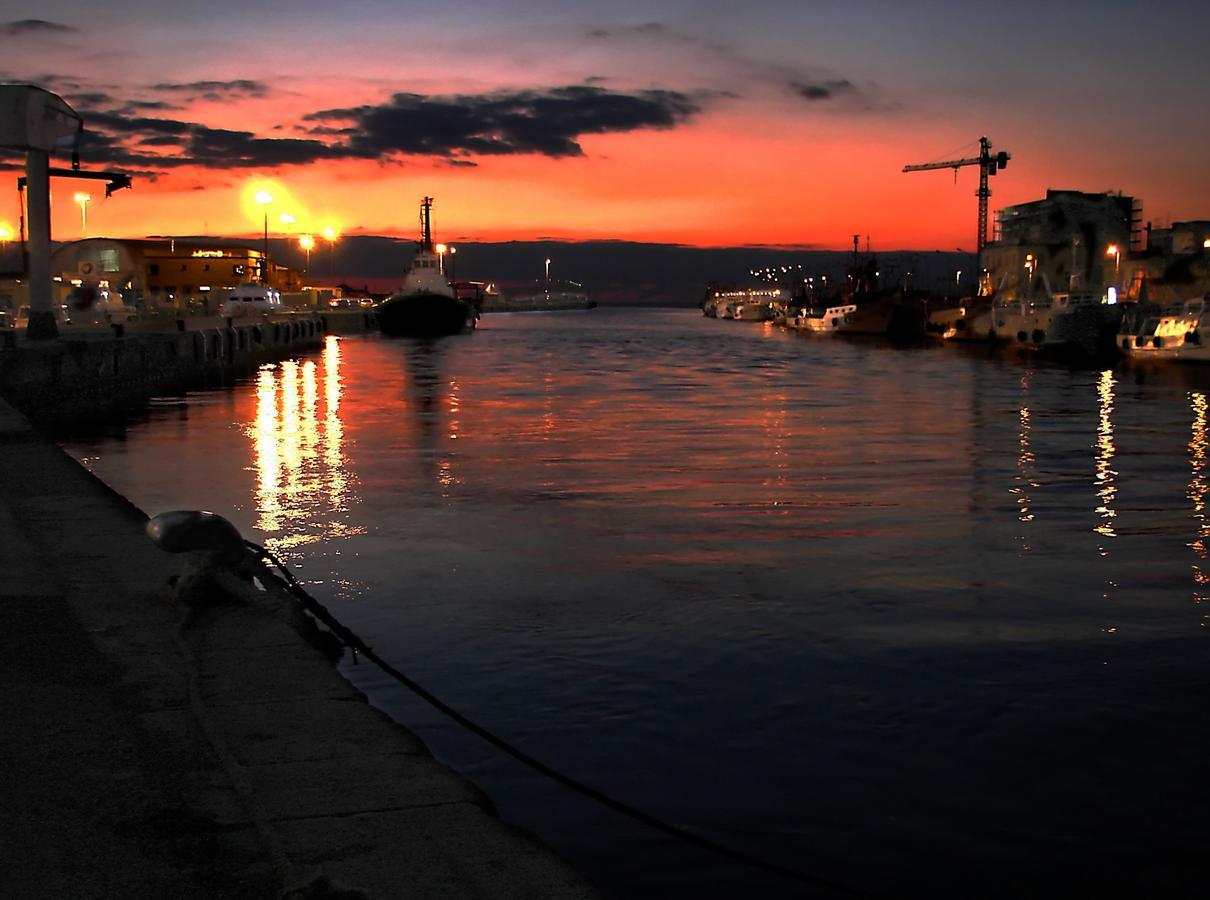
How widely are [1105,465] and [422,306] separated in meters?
89.0

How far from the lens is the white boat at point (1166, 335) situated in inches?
2451

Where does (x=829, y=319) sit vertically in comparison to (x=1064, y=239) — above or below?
below

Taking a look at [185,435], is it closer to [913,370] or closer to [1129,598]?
[1129,598]

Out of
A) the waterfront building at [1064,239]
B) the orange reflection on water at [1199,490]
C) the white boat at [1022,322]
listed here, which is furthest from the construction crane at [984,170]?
the orange reflection on water at [1199,490]

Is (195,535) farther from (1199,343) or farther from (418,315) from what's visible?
(418,315)

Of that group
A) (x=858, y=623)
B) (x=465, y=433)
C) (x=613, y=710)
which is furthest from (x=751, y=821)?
(x=465, y=433)

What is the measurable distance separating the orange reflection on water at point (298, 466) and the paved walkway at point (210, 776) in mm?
7390

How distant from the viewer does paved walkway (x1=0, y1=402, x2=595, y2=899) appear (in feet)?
14.4

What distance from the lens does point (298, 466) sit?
23031 millimetres

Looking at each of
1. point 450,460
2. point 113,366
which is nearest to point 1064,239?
point 113,366

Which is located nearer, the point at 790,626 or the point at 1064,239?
the point at 790,626

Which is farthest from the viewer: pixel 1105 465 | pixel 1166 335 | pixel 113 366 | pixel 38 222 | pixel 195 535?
pixel 1166 335

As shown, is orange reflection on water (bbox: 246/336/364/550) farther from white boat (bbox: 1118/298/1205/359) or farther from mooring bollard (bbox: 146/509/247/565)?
white boat (bbox: 1118/298/1205/359)

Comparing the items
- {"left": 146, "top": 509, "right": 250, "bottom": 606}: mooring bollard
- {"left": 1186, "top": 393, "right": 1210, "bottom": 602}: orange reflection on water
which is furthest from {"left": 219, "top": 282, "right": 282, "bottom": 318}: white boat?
{"left": 146, "top": 509, "right": 250, "bottom": 606}: mooring bollard
